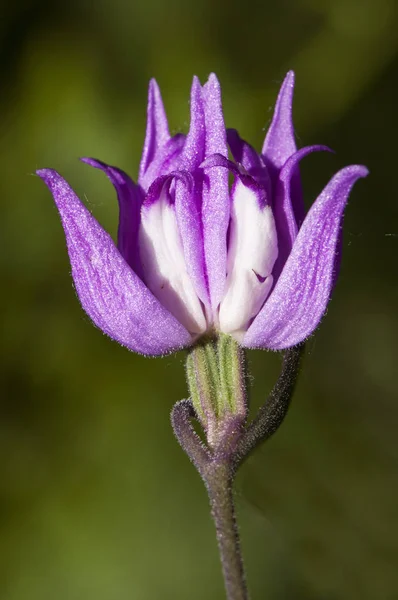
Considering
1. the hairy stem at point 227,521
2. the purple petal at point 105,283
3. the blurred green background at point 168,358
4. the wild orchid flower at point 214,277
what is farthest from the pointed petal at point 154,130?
the blurred green background at point 168,358

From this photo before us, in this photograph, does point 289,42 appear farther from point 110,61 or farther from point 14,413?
point 14,413

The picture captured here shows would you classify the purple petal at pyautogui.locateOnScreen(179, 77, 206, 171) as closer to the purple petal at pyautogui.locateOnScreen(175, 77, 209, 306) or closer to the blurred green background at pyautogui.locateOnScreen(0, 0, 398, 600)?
the purple petal at pyautogui.locateOnScreen(175, 77, 209, 306)

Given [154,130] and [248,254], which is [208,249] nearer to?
[248,254]

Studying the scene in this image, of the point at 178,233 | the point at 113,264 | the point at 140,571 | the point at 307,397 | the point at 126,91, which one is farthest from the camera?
the point at 126,91

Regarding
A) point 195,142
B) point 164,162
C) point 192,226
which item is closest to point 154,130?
point 164,162

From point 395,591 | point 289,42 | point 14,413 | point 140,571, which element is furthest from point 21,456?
point 289,42

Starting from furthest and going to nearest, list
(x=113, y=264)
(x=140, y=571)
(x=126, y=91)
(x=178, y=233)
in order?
(x=126, y=91) → (x=140, y=571) → (x=178, y=233) → (x=113, y=264)

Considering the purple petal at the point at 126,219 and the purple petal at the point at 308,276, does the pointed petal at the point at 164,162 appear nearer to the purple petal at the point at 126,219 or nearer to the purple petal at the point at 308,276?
the purple petal at the point at 126,219
